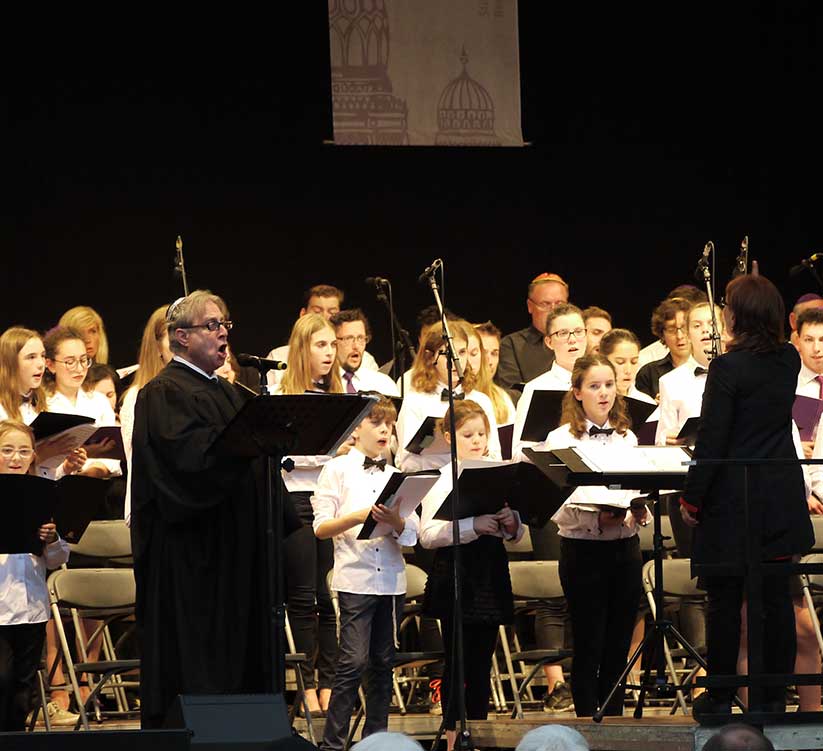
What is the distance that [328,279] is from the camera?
11180mm

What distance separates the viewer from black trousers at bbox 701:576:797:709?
219 inches

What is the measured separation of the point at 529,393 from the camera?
7.23 metres

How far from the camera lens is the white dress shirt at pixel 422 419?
23.9 feet

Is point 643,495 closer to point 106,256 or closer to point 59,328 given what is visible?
point 59,328

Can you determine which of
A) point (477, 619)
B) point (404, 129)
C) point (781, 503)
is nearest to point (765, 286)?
point (781, 503)

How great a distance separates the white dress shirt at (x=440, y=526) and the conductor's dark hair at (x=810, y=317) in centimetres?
195

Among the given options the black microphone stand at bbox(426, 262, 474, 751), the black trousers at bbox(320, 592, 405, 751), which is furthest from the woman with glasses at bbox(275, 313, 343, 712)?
the black microphone stand at bbox(426, 262, 474, 751)

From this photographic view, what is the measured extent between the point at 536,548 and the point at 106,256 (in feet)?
13.7

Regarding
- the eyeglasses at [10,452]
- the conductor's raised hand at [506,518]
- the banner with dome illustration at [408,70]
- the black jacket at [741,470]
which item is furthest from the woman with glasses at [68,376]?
the banner with dome illustration at [408,70]

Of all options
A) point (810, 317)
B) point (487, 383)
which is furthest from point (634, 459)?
point (810, 317)

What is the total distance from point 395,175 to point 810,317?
424cm

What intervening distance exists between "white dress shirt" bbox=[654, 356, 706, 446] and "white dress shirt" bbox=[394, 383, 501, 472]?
75 cm

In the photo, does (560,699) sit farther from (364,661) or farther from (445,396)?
(445,396)

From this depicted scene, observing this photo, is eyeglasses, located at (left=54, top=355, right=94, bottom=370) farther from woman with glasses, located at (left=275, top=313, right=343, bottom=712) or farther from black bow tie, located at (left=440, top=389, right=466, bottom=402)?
black bow tie, located at (left=440, top=389, right=466, bottom=402)
